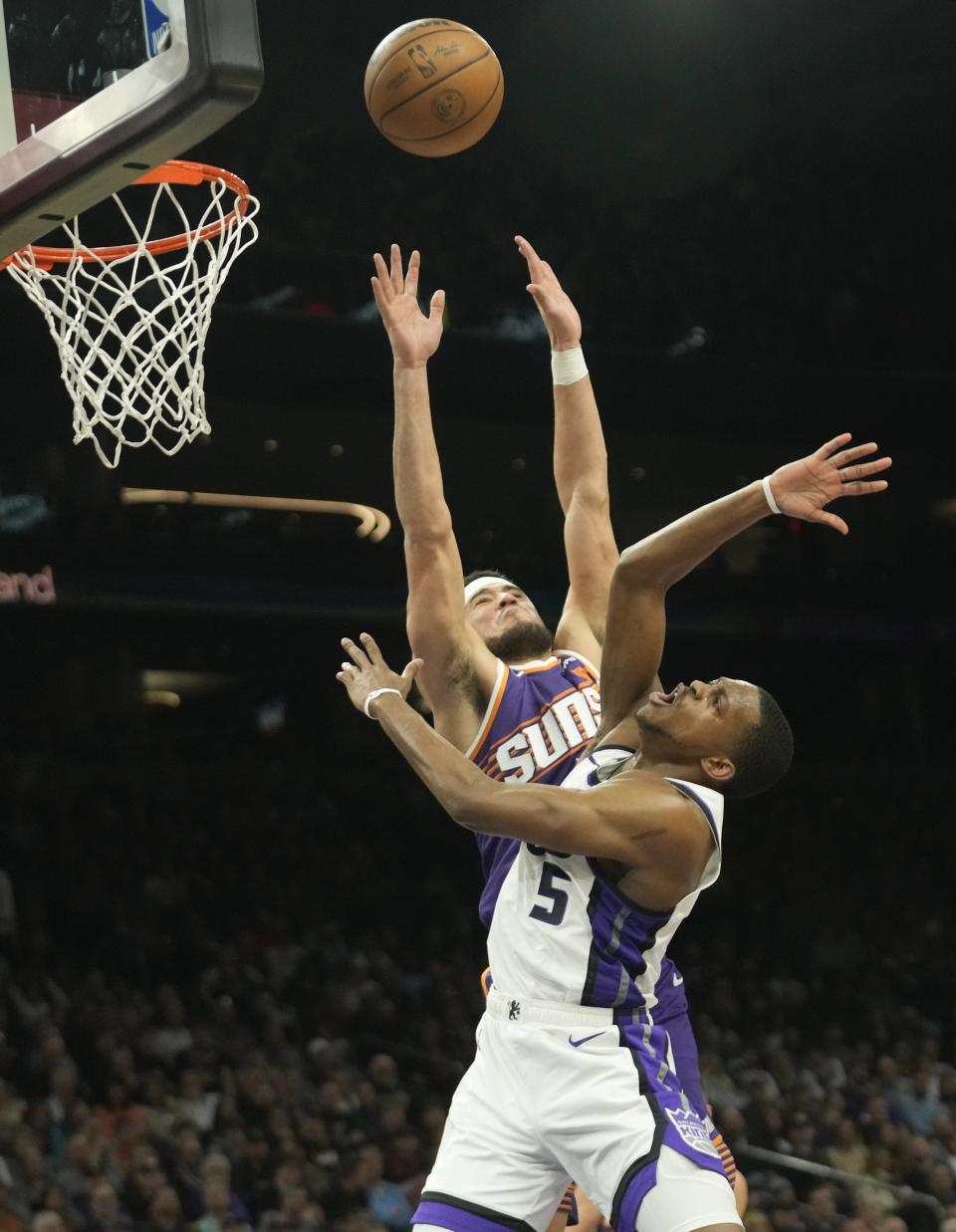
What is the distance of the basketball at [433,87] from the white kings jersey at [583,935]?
2319 mm

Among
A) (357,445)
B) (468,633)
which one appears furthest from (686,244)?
(468,633)

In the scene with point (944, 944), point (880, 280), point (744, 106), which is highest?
point (744, 106)

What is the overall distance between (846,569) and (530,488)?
3428 mm

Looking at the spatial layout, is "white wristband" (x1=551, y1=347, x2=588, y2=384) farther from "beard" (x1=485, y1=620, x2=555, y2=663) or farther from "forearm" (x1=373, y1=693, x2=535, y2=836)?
"forearm" (x1=373, y1=693, x2=535, y2=836)

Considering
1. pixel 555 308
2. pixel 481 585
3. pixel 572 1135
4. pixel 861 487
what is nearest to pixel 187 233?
pixel 555 308

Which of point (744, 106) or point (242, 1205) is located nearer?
point (242, 1205)

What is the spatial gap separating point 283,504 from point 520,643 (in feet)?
37.7

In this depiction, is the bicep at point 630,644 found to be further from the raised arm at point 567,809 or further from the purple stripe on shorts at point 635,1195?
the purple stripe on shorts at point 635,1195

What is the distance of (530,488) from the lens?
17.3 m

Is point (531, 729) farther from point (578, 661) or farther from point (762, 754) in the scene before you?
point (762, 754)

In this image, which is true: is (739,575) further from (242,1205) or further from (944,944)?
(242,1205)

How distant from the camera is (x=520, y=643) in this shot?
483 cm

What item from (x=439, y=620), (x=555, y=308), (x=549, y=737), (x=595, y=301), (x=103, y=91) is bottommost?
(x=549, y=737)

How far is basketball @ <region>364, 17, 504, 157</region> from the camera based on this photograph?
5.14 metres
